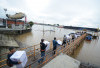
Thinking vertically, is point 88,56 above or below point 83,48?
below

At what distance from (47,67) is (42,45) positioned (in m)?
1.40

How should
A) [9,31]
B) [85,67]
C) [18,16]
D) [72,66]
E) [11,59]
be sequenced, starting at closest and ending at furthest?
[11,59] → [72,66] → [85,67] → [9,31] → [18,16]

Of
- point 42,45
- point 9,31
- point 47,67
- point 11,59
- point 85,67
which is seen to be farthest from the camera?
point 9,31

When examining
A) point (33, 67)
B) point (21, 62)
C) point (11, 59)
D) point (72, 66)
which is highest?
point (11, 59)

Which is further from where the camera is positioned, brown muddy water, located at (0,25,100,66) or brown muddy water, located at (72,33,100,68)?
brown muddy water, located at (0,25,100,66)

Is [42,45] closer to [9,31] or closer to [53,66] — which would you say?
[53,66]

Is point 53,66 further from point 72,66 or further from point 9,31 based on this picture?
point 9,31

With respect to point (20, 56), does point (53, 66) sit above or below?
below

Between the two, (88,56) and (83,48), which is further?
(83,48)

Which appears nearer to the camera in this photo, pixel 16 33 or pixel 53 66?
pixel 53 66

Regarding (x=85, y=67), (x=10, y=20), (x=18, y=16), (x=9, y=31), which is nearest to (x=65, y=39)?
(x=85, y=67)

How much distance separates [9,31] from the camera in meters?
15.5

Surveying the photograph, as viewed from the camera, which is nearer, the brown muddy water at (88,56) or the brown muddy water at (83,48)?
the brown muddy water at (88,56)

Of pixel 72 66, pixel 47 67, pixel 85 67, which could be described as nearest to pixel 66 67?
pixel 72 66
